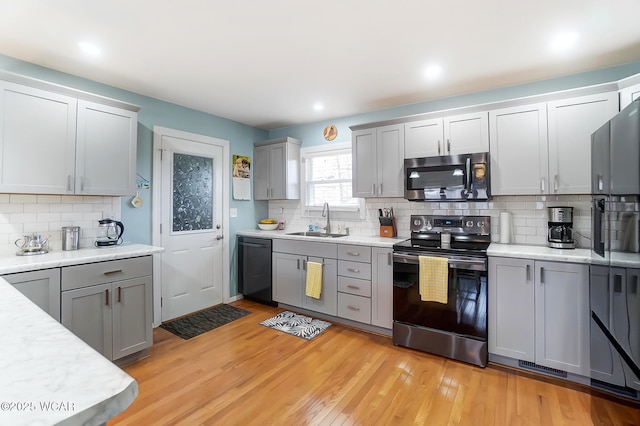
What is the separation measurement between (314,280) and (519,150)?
242cm

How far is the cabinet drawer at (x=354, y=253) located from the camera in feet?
10.5

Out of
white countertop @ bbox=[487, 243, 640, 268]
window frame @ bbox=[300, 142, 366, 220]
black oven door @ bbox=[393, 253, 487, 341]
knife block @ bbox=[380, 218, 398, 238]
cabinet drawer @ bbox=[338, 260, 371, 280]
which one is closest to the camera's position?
white countertop @ bbox=[487, 243, 640, 268]

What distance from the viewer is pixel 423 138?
3.20 meters

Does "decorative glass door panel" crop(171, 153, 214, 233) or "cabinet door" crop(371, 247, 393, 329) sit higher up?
"decorative glass door panel" crop(171, 153, 214, 233)

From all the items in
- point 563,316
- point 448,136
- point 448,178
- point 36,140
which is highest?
point 448,136

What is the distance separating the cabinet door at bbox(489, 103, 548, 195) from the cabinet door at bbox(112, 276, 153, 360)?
3.32 m

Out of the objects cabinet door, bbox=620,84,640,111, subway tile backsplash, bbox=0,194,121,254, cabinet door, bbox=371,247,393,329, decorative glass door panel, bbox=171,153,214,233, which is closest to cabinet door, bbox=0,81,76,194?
subway tile backsplash, bbox=0,194,121,254

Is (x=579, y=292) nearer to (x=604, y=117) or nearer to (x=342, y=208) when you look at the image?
(x=604, y=117)

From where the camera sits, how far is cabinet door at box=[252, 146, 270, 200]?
449 centimetres

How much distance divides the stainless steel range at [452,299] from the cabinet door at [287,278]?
4.02 ft

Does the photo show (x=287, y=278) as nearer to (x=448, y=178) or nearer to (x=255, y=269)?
(x=255, y=269)

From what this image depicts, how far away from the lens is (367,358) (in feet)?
8.90

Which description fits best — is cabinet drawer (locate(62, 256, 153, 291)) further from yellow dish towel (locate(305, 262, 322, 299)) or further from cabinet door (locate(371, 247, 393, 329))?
cabinet door (locate(371, 247, 393, 329))

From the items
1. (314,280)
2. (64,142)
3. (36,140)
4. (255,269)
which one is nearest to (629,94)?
(314,280)
